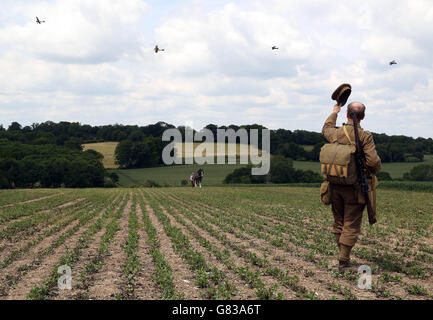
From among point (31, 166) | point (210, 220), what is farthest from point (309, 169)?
point (210, 220)

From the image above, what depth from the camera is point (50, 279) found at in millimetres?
6992

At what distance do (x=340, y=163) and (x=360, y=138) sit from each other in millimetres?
636

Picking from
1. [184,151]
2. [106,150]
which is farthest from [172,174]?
[106,150]

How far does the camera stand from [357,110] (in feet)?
25.5

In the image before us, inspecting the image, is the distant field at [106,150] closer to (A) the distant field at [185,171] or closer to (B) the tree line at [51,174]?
(A) the distant field at [185,171]

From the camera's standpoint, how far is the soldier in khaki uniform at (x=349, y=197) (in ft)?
24.5

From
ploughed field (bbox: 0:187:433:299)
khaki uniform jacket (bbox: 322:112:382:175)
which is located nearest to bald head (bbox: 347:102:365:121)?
khaki uniform jacket (bbox: 322:112:382:175)

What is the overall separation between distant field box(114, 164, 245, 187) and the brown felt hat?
6598 centimetres

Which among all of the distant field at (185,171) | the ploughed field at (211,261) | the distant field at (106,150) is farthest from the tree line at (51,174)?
the ploughed field at (211,261)

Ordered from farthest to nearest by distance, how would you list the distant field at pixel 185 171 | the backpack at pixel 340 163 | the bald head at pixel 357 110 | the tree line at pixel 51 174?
the distant field at pixel 185 171, the tree line at pixel 51 174, the bald head at pixel 357 110, the backpack at pixel 340 163

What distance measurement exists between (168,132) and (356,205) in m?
118

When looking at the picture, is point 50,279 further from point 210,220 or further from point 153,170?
point 153,170

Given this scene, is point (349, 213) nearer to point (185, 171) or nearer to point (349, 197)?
point (349, 197)

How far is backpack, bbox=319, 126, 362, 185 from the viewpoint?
733 centimetres
